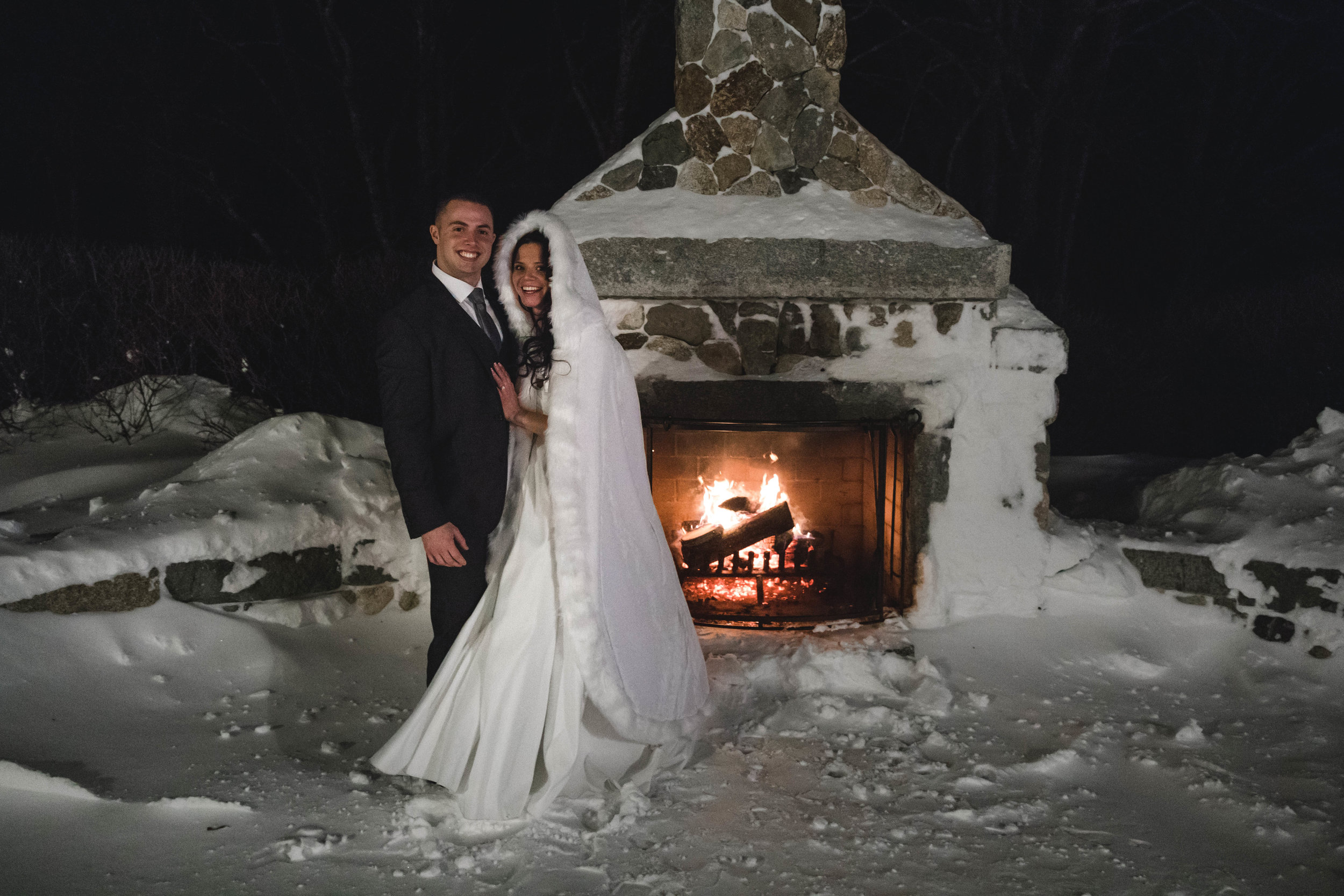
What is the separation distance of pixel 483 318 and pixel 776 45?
7.50ft

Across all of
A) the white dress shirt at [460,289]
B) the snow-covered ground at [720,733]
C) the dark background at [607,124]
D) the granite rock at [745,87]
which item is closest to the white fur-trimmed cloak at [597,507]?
the white dress shirt at [460,289]

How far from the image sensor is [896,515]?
4.56 meters

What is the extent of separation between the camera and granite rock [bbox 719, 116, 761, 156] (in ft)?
14.1

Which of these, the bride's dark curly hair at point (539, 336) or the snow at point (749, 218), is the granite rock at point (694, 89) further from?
the bride's dark curly hair at point (539, 336)

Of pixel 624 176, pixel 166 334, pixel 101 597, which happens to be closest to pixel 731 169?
pixel 624 176

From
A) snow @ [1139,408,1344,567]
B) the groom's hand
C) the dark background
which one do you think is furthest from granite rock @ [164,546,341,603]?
the dark background

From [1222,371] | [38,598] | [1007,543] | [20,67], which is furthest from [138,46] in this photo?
[1222,371]

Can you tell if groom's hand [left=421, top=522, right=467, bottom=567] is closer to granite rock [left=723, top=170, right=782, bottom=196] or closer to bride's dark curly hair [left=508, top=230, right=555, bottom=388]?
bride's dark curly hair [left=508, top=230, right=555, bottom=388]

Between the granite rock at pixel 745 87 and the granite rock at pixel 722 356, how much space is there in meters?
1.16

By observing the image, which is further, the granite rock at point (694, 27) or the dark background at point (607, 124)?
the dark background at point (607, 124)

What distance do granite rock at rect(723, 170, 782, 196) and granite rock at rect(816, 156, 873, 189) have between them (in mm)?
247

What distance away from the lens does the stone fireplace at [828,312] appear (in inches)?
164

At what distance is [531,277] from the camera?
291cm

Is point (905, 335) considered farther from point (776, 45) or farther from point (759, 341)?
point (776, 45)
